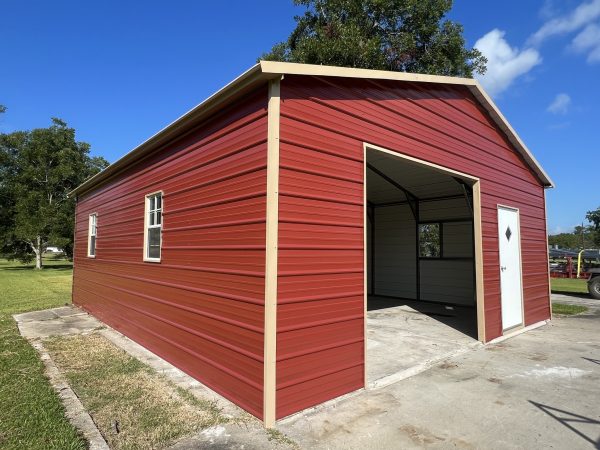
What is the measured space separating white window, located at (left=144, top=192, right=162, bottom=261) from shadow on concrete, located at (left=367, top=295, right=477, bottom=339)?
18.3 feet

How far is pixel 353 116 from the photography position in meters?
4.42

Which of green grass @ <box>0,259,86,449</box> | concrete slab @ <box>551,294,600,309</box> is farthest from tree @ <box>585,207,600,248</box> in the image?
Result: green grass @ <box>0,259,86,449</box>

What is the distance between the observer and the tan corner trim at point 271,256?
3420mm

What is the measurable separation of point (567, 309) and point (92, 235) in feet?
41.9

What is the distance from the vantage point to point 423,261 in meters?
11.3

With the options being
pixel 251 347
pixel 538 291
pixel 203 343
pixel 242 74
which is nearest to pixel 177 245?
pixel 203 343

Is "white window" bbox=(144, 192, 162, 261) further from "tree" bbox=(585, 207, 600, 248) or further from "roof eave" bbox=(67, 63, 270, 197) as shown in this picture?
"tree" bbox=(585, 207, 600, 248)

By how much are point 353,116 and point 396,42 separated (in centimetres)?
1379

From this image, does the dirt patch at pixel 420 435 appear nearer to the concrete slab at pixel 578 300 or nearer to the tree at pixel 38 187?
the concrete slab at pixel 578 300

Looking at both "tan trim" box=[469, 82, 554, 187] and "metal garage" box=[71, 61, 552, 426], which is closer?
"metal garage" box=[71, 61, 552, 426]

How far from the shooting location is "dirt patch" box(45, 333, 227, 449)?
3.21m

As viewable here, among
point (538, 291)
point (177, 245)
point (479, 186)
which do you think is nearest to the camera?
point (177, 245)

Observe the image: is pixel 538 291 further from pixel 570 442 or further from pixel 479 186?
pixel 570 442

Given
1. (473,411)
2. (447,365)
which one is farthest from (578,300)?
(473,411)
